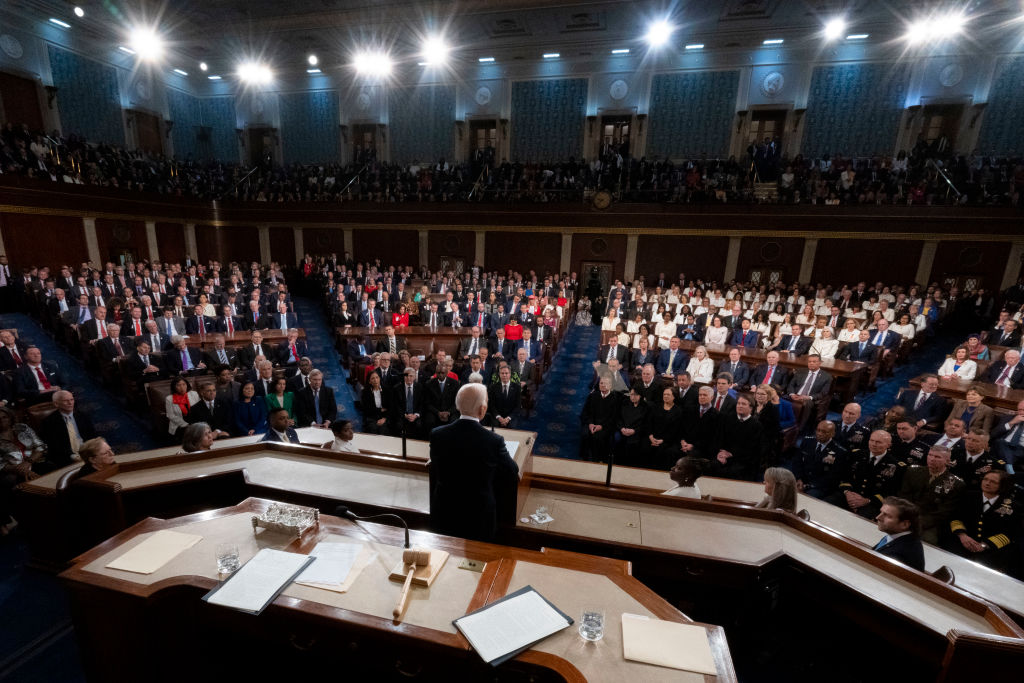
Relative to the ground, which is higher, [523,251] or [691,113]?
[691,113]

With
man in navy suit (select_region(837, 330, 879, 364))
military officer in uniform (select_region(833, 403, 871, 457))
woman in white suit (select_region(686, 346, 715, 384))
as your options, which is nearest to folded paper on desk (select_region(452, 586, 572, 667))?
military officer in uniform (select_region(833, 403, 871, 457))

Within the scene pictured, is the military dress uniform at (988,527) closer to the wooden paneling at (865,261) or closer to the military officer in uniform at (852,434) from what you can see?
the military officer in uniform at (852,434)

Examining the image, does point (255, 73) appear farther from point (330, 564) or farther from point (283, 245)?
point (330, 564)

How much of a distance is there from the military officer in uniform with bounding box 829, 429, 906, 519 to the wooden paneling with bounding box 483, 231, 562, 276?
43.9 feet

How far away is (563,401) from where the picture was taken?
7.62 m

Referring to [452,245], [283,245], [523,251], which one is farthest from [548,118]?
[283,245]

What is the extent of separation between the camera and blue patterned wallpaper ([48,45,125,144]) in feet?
51.6

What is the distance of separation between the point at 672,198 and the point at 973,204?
7.80m

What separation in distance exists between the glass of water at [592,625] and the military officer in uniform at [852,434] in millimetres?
3896

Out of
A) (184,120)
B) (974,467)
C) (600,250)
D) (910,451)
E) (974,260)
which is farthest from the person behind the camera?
(184,120)

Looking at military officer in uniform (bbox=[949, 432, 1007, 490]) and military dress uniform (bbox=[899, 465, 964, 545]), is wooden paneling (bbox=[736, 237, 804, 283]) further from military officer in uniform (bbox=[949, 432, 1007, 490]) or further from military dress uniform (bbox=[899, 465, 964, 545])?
military dress uniform (bbox=[899, 465, 964, 545])

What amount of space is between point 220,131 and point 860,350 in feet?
86.4

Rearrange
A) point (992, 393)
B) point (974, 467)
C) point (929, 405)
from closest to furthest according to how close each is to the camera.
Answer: point (974, 467) → point (992, 393) → point (929, 405)

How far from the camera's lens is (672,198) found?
15188 millimetres
